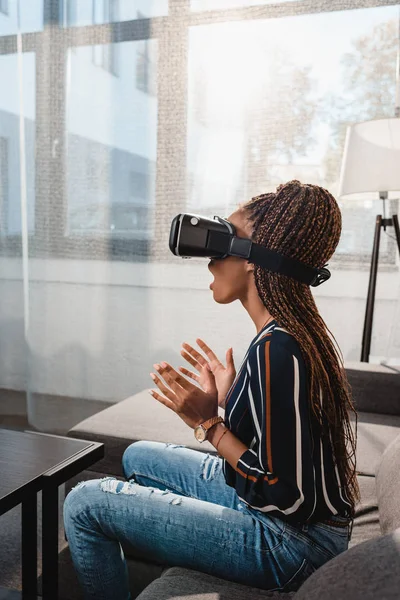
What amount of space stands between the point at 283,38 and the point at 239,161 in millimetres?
610

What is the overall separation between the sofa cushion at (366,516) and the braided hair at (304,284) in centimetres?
29

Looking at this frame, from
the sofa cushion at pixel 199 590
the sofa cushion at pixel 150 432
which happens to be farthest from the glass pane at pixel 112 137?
the sofa cushion at pixel 199 590

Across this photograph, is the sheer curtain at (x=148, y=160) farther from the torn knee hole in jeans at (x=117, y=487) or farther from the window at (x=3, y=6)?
the torn knee hole in jeans at (x=117, y=487)

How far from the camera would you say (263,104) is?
3.05 meters

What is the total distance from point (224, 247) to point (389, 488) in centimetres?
66

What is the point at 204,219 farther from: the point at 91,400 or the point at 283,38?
the point at 91,400

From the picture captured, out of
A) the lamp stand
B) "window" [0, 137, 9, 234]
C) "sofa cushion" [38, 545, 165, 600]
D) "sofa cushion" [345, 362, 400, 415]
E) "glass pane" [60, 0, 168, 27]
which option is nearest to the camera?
"sofa cushion" [38, 545, 165, 600]

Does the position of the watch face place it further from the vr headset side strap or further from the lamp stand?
the lamp stand

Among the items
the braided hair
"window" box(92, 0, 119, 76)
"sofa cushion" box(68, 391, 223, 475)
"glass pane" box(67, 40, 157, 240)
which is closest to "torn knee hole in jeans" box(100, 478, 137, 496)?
the braided hair

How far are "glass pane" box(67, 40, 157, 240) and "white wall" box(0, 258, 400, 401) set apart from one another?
274 mm

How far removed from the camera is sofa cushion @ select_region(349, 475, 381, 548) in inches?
53.2

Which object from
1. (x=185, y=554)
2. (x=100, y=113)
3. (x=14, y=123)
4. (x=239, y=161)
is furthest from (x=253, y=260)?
(x=14, y=123)

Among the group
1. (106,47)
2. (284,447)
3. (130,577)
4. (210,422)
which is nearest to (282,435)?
(284,447)

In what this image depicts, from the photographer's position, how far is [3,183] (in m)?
3.49
